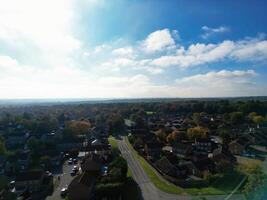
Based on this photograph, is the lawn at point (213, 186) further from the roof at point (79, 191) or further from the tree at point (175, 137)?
the tree at point (175, 137)

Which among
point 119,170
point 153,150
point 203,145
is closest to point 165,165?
point 119,170

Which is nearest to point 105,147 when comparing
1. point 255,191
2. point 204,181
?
point 204,181

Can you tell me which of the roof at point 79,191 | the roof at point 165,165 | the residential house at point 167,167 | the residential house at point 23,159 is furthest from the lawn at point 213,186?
the residential house at point 23,159

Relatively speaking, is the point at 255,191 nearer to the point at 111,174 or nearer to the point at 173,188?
the point at 173,188

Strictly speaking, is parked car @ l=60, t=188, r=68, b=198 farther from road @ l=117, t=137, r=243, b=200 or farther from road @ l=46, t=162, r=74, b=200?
road @ l=117, t=137, r=243, b=200

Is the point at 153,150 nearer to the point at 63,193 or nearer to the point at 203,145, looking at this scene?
the point at 203,145

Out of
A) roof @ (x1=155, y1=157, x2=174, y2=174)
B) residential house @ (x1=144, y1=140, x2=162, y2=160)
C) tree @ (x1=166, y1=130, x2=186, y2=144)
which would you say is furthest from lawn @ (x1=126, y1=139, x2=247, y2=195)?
tree @ (x1=166, y1=130, x2=186, y2=144)

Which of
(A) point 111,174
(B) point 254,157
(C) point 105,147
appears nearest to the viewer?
(A) point 111,174

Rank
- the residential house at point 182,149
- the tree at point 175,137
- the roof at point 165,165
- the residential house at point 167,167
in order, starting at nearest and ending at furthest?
1. the residential house at point 167,167
2. the roof at point 165,165
3. the residential house at point 182,149
4. the tree at point 175,137

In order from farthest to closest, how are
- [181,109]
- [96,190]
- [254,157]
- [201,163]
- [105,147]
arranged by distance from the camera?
1. [181,109]
2. [105,147]
3. [254,157]
4. [201,163]
5. [96,190]
